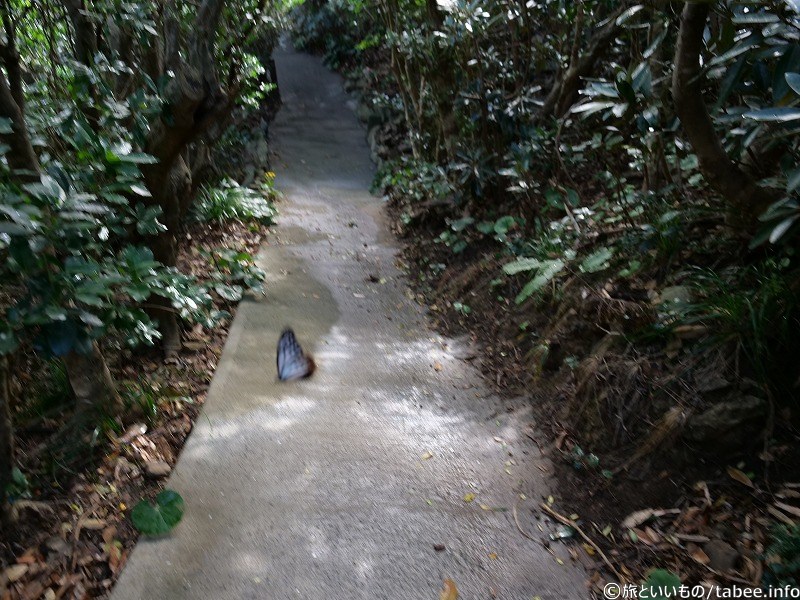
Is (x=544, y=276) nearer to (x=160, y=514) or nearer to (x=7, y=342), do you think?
(x=160, y=514)

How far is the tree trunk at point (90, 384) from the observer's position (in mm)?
3381

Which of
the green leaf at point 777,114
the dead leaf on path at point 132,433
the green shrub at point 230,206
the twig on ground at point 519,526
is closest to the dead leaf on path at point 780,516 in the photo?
the twig on ground at point 519,526

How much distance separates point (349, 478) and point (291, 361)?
1375mm

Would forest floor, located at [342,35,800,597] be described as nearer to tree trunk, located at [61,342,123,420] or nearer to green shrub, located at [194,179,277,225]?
tree trunk, located at [61,342,123,420]

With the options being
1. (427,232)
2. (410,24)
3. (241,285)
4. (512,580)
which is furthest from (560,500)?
(410,24)

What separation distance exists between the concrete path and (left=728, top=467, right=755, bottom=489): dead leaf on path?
0.93m

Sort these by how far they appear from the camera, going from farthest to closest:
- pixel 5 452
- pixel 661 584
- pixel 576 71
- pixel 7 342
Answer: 1. pixel 576 71
2. pixel 5 452
3. pixel 661 584
4. pixel 7 342

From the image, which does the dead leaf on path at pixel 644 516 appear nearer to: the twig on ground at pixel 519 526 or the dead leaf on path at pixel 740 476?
the dead leaf on path at pixel 740 476

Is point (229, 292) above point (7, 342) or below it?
below

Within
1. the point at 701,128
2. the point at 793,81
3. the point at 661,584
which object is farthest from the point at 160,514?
the point at 701,128

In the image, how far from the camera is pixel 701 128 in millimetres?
3162

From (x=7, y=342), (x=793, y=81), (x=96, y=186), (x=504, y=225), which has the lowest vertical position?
(x=504, y=225)

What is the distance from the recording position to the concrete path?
8.71 feet

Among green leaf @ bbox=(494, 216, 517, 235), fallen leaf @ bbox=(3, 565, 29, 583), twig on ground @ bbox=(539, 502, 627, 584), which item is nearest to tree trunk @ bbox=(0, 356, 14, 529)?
fallen leaf @ bbox=(3, 565, 29, 583)
